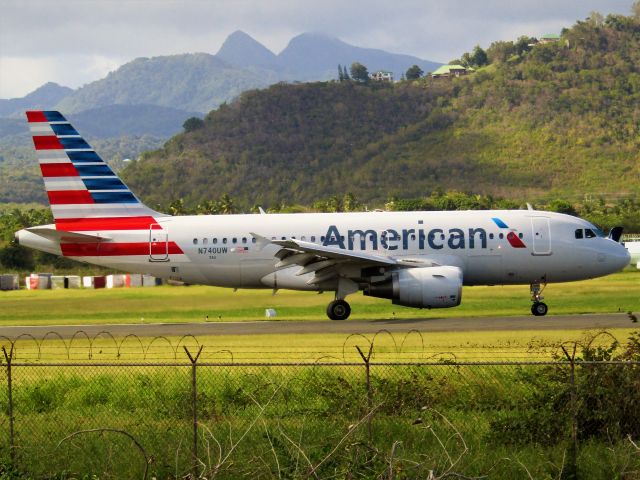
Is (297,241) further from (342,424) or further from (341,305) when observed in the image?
(342,424)

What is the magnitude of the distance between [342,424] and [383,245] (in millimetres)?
20614

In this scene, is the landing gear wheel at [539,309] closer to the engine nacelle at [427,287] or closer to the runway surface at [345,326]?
the runway surface at [345,326]

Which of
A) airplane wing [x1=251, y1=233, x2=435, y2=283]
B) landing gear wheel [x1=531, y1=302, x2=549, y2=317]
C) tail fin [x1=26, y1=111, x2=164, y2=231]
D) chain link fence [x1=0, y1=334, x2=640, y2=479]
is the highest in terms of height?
tail fin [x1=26, y1=111, x2=164, y2=231]

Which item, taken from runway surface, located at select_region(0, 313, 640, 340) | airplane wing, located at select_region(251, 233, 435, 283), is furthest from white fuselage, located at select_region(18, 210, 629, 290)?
runway surface, located at select_region(0, 313, 640, 340)

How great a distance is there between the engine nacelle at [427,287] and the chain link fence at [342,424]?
13256 mm

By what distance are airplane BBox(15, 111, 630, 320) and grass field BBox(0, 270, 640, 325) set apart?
1894mm

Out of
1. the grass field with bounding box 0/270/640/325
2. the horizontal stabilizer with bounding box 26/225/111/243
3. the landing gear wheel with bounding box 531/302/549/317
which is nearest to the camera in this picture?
the landing gear wheel with bounding box 531/302/549/317

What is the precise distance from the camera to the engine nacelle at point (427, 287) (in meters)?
35.1

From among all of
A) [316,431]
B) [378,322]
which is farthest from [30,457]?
[378,322]

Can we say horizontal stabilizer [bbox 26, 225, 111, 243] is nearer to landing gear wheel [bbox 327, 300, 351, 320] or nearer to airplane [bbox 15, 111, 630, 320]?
airplane [bbox 15, 111, 630, 320]

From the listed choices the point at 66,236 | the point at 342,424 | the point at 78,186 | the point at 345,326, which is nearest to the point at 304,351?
the point at 345,326

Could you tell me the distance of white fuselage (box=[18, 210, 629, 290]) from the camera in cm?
3741

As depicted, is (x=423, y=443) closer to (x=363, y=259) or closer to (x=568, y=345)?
(x=568, y=345)

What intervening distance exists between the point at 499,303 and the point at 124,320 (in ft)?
49.3
